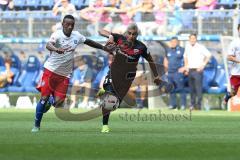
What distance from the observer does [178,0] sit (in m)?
31.7

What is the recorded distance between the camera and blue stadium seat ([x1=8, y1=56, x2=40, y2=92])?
3200 cm

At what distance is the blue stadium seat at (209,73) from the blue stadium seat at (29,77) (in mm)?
6396

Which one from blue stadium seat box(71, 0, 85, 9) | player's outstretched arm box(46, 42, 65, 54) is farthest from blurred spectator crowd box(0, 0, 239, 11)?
player's outstretched arm box(46, 42, 65, 54)

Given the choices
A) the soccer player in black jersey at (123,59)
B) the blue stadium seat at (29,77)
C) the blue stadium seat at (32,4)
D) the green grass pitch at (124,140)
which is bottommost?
→ the blue stadium seat at (29,77)

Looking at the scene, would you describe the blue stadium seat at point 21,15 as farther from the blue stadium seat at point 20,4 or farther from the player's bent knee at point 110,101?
the player's bent knee at point 110,101

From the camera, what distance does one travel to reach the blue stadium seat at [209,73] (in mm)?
29719

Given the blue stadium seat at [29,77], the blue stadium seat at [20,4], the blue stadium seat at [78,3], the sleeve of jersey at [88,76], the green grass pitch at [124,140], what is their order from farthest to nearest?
the blue stadium seat at [20,4], the blue stadium seat at [78,3], the blue stadium seat at [29,77], the sleeve of jersey at [88,76], the green grass pitch at [124,140]

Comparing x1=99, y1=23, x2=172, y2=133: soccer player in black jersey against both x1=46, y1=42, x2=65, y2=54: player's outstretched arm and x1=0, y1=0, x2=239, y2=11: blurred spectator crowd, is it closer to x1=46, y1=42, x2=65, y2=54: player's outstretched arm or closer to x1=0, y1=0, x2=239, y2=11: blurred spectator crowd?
x1=46, y1=42, x2=65, y2=54: player's outstretched arm

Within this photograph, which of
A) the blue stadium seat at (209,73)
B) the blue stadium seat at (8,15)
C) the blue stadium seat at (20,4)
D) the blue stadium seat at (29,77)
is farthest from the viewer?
the blue stadium seat at (20,4)

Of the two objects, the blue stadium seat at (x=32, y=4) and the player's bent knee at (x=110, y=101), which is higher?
the blue stadium seat at (x=32, y=4)

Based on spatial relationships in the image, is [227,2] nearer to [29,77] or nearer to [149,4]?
[149,4]

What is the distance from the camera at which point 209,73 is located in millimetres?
29922

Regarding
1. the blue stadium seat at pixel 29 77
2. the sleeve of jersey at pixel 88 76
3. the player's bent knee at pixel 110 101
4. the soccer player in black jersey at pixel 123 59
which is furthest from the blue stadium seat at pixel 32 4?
the player's bent knee at pixel 110 101

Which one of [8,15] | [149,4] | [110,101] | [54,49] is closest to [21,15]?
[8,15]
